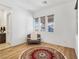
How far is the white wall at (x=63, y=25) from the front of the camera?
12.9ft

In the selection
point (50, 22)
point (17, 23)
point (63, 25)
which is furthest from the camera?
point (50, 22)

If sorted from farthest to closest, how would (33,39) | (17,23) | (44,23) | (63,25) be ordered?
(44,23) → (33,39) → (17,23) → (63,25)

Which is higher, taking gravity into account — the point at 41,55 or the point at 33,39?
the point at 33,39

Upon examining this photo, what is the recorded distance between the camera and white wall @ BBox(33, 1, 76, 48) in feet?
12.9

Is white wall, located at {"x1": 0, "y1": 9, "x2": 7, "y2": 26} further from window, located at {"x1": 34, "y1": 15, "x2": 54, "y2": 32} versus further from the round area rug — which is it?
the round area rug

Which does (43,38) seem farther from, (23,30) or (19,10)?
(19,10)

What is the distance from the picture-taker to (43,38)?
17.7 ft

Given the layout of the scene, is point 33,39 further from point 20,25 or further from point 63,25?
point 63,25

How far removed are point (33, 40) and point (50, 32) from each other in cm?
127

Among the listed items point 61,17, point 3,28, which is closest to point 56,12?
point 61,17

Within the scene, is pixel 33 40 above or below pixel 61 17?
below

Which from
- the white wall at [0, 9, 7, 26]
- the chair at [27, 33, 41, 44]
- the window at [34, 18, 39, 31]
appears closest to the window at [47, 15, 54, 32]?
the chair at [27, 33, 41, 44]

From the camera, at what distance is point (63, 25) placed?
432cm

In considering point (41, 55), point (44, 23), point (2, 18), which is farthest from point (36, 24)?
point (41, 55)
